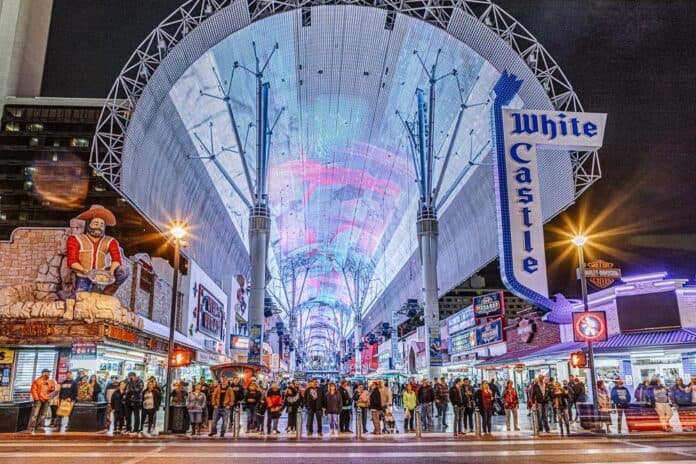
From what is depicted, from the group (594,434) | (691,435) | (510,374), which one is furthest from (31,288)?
(510,374)

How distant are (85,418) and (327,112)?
128ft

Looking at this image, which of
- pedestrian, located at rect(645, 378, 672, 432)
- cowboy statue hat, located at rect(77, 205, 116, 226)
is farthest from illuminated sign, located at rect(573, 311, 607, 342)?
cowboy statue hat, located at rect(77, 205, 116, 226)

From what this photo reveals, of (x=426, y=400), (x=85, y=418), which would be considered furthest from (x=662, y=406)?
(x=85, y=418)

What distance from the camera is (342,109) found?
5209 centimetres

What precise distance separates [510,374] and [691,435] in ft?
69.7

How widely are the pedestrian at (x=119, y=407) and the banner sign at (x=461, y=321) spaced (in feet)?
88.3

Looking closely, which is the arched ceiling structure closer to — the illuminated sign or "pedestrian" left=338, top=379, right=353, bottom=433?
the illuminated sign

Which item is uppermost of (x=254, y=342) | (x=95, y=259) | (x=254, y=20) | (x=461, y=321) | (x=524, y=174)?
(x=254, y=20)

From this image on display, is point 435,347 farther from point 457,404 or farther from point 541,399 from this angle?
point 541,399

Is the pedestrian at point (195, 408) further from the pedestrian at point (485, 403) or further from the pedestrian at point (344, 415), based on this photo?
the pedestrian at point (485, 403)

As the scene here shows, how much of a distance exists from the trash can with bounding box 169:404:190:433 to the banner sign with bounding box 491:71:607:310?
11069mm

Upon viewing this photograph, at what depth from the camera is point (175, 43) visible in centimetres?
3189

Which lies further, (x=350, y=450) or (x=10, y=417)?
(x=10, y=417)

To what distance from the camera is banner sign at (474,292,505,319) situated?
36406 millimetres
